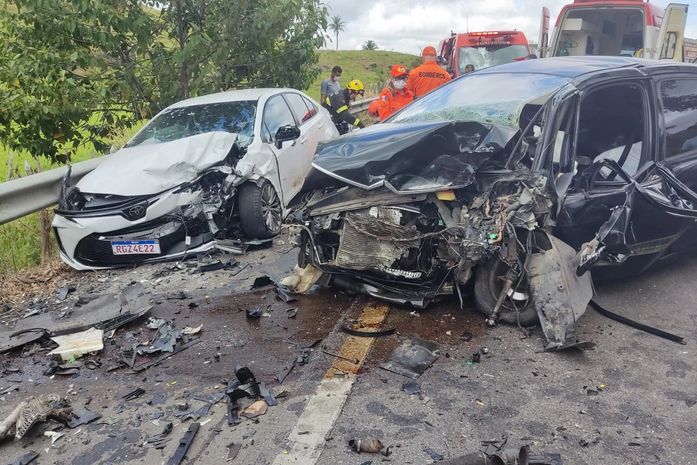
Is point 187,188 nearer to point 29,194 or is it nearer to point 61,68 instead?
point 29,194

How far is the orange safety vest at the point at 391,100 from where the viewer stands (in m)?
9.05

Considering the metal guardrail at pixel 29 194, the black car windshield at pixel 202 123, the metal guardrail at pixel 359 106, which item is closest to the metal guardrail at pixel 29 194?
the metal guardrail at pixel 29 194

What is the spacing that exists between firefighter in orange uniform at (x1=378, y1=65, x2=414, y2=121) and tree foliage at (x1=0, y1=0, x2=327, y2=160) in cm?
165

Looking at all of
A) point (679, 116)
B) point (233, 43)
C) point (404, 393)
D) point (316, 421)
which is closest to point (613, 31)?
point (233, 43)

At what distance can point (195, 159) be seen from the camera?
5895mm

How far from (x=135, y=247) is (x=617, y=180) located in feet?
13.7

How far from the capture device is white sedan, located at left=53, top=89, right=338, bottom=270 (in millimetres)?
5434

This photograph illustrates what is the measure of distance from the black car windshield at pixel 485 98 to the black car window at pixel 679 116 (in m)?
0.96

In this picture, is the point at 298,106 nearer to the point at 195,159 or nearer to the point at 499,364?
the point at 195,159

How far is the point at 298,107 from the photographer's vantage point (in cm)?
774

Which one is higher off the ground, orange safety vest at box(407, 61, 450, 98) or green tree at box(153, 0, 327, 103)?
green tree at box(153, 0, 327, 103)

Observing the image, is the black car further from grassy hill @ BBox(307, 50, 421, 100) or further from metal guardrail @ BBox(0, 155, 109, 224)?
grassy hill @ BBox(307, 50, 421, 100)

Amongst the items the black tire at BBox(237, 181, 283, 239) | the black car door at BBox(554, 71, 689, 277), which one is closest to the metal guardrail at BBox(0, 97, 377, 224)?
the black tire at BBox(237, 181, 283, 239)

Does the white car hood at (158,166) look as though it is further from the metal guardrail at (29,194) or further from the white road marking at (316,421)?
the white road marking at (316,421)
